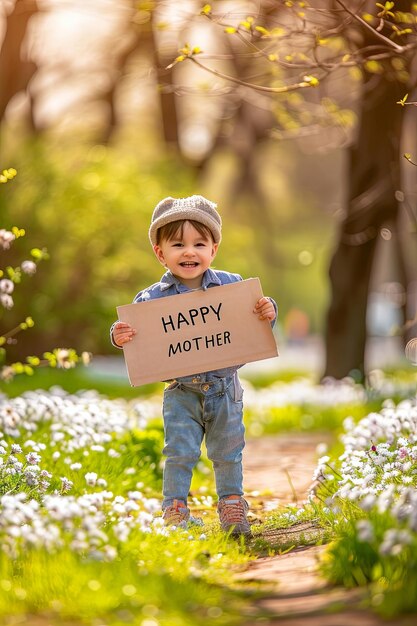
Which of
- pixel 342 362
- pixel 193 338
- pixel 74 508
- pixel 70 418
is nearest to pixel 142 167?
pixel 342 362

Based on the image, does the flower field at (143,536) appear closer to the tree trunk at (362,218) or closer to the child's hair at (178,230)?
the child's hair at (178,230)

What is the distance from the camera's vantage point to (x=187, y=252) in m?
4.66

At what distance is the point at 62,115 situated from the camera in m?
21.4

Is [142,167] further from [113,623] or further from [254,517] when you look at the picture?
[113,623]

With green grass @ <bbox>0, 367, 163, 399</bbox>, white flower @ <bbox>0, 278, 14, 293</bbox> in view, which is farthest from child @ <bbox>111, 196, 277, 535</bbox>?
green grass @ <bbox>0, 367, 163, 399</bbox>

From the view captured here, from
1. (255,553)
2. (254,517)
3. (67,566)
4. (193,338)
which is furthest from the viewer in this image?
(254,517)

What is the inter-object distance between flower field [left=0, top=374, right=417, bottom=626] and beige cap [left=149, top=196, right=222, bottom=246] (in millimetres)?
1303

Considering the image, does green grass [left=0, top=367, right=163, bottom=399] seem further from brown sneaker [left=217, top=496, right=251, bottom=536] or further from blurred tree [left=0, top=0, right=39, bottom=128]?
brown sneaker [left=217, top=496, right=251, bottom=536]

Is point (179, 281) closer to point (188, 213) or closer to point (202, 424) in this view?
point (188, 213)

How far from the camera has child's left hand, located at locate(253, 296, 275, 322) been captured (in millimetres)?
4816

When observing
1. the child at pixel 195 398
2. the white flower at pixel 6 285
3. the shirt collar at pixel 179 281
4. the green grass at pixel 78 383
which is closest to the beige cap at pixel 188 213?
the child at pixel 195 398

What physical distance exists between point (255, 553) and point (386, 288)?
680cm

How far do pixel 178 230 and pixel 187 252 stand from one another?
0.38ft

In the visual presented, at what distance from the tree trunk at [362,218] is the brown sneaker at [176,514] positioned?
5.77m
